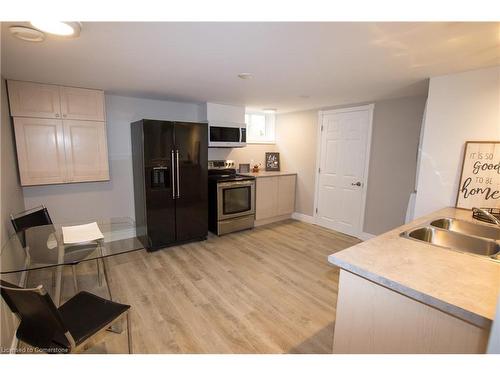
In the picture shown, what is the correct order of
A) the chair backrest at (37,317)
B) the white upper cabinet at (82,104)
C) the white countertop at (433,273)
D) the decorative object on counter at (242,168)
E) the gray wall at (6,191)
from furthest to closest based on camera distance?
the decorative object on counter at (242,168) → the white upper cabinet at (82,104) → the gray wall at (6,191) → the chair backrest at (37,317) → the white countertop at (433,273)

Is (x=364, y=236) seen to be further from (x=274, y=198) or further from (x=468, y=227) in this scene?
(x=468, y=227)

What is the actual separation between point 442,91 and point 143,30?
263 cm

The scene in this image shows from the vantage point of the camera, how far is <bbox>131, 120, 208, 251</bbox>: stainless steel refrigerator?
3.13m

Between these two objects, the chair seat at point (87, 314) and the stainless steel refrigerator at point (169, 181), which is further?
the stainless steel refrigerator at point (169, 181)

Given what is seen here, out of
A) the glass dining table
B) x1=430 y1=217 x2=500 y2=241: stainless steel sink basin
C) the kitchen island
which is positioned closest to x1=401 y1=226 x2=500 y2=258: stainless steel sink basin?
x1=430 y1=217 x2=500 y2=241: stainless steel sink basin

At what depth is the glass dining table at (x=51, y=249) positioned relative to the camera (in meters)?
1.67

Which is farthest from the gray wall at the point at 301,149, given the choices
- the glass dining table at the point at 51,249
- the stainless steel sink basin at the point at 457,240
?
the glass dining table at the point at 51,249

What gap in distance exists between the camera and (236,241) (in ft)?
12.3

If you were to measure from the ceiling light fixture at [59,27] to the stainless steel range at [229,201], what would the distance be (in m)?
2.59

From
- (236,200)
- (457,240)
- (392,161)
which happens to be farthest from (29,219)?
(392,161)

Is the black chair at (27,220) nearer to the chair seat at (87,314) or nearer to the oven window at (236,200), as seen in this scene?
the chair seat at (87,314)

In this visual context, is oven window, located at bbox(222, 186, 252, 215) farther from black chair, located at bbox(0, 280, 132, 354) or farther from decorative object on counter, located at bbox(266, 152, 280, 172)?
black chair, located at bbox(0, 280, 132, 354)

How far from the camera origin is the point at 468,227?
1854mm
